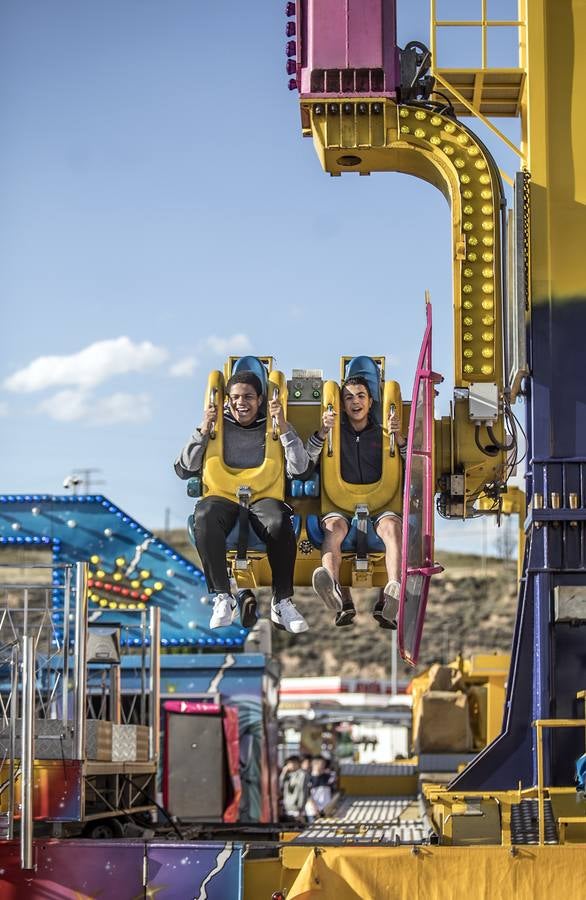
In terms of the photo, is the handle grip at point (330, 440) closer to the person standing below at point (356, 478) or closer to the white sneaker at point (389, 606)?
the person standing below at point (356, 478)

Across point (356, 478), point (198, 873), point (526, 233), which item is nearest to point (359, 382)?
point (356, 478)

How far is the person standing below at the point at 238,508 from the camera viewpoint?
39.6 feet

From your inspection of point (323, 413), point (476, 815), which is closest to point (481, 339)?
point (323, 413)

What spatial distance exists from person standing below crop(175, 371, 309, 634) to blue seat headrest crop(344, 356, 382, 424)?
0.77m

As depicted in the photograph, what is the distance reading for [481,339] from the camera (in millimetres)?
12227

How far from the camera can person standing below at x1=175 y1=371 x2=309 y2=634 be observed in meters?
12.1

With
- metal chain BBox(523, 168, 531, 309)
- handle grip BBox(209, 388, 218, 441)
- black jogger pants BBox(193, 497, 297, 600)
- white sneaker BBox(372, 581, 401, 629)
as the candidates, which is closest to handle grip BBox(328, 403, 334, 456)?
black jogger pants BBox(193, 497, 297, 600)

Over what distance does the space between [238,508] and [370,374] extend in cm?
169

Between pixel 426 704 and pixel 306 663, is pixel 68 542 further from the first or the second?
pixel 306 663

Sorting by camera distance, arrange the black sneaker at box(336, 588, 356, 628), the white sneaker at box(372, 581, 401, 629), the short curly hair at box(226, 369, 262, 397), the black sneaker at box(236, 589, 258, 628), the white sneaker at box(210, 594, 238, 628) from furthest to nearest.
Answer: the black sneaker at box(236, 589, 258, 628) < the black sneaker at box(336, 588, 356, 628) < the short curly hair at box(226, 369, 262, 397) < the white sneaker at box(372, 581, 401, 629) < the white sneaker at box(210, 594, 238, 628)

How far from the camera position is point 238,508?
12.1 m

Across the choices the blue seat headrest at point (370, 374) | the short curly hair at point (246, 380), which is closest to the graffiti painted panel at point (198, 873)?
the short curly hair at point (246, 380)

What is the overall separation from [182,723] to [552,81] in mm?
12150

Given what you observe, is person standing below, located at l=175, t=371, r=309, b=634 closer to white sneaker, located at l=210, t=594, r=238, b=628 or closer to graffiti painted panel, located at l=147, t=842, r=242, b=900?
white sneaker, located at l=210, t=594, r=238, b=628
